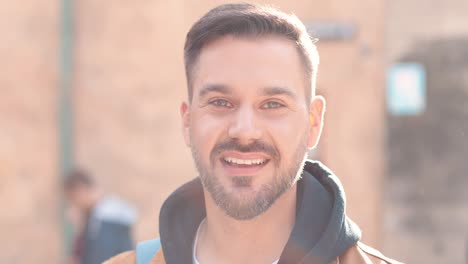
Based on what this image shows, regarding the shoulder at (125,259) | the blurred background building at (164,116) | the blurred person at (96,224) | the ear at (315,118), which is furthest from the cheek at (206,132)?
the blurred background building at (164,116)

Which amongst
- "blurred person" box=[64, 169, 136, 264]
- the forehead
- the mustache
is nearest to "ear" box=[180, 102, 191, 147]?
the forehead

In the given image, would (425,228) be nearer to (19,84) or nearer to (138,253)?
(19,84)

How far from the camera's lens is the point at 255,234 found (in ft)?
9.61

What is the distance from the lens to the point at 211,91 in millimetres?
2865

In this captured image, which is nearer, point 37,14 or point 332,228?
point 332,228

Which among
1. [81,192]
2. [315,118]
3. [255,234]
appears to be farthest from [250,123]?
[81,192]

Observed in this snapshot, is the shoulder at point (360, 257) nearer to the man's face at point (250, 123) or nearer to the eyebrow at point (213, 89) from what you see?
the man's face at point (250, 123)

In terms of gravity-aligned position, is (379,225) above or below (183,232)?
below

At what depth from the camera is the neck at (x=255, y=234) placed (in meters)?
2.92

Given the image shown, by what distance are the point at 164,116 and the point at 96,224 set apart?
7.57 feet

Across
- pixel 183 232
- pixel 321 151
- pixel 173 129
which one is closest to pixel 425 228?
pixel 321 151

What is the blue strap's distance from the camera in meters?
3.01

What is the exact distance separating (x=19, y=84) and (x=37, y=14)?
683mm

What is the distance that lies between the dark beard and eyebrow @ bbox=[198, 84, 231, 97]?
0.15 meters
